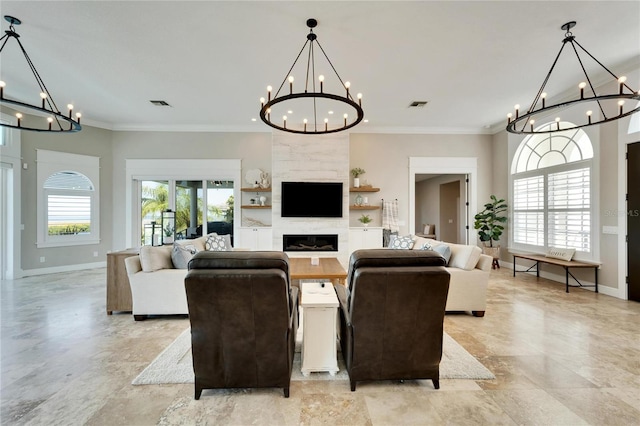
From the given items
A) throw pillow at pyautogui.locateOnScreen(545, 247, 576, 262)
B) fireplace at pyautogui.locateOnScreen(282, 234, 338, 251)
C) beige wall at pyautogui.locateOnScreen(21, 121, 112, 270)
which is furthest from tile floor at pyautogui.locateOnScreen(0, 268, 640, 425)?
fireplace at pyautogui.locateOnScreen(282, 234, 338, 251)

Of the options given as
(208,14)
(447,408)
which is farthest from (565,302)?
(208,14)

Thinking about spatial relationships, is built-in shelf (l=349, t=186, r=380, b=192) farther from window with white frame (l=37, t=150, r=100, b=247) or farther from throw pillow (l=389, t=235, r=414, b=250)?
window with white frame (l=37, t=150, r=100, b=247)

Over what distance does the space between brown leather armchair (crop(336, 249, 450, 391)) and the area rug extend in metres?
0.29

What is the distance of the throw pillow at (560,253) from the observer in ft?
15.4

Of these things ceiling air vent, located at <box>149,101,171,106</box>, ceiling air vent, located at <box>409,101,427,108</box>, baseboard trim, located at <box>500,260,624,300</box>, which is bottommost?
baseboard trim, located at <box>500,260,624,300</box>

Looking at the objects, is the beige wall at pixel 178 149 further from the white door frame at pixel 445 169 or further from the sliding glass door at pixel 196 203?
the white door frame at pixel 445 169

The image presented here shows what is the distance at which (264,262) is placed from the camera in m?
1.73

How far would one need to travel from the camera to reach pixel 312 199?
614 centimetres

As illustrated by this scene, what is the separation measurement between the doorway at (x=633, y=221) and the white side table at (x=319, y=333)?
181 inches

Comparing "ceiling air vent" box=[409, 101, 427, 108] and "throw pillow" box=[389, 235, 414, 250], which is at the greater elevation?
"ceiling air vent" box=[409, 101, 427, 108]

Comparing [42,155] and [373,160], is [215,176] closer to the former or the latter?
[42,155]

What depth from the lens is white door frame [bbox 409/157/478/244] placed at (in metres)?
6.61

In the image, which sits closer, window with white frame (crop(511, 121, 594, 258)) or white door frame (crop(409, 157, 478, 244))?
window with white frame (crop(511, 121, 594, 258))

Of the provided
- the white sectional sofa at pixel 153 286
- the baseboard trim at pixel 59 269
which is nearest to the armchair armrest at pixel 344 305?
the white sectional sofa at pixel 153 286
